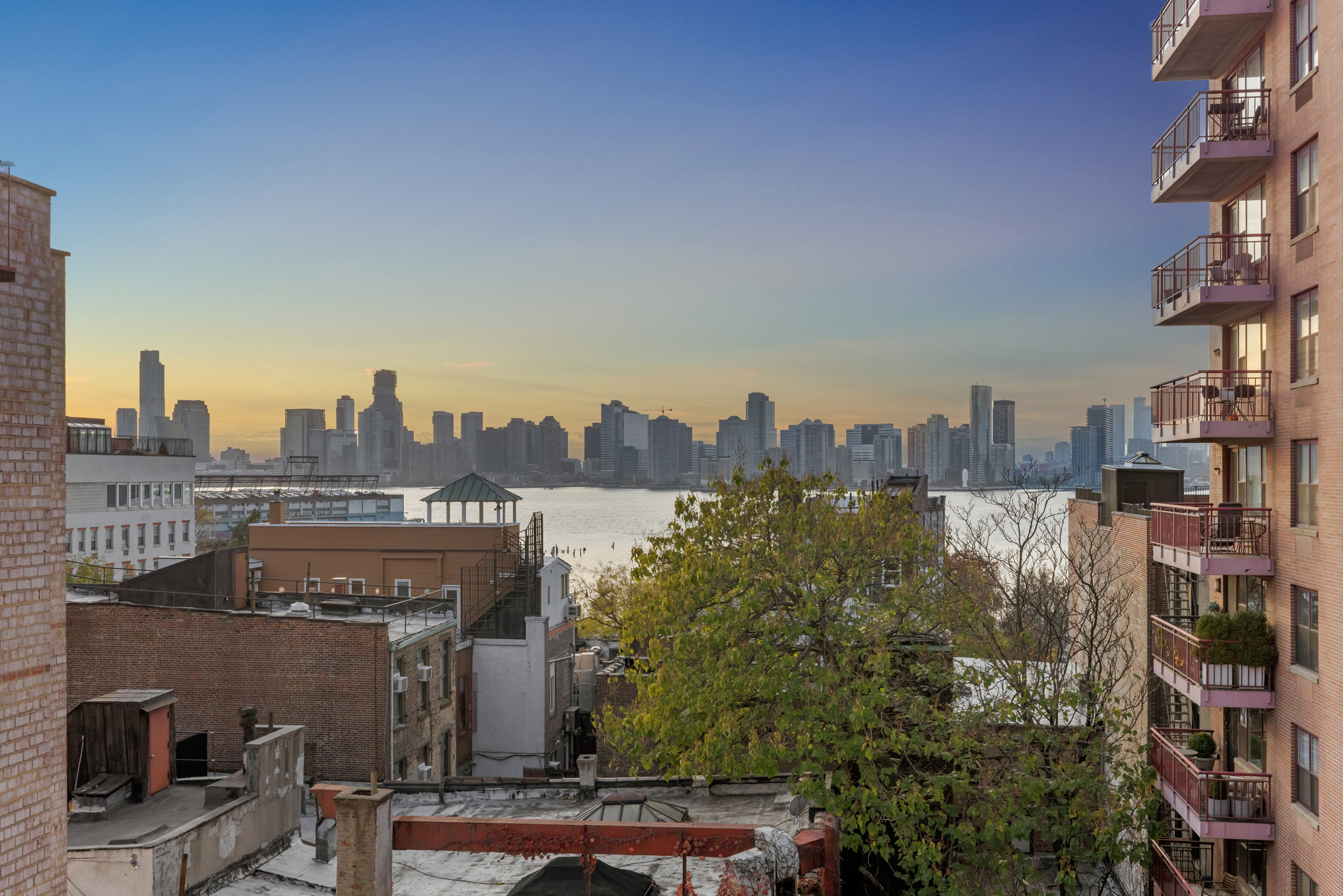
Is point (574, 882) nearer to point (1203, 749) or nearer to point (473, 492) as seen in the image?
point (1203, 749)

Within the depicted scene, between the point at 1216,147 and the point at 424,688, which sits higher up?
the point at 1216,147

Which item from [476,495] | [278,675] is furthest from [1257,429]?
[476,495]

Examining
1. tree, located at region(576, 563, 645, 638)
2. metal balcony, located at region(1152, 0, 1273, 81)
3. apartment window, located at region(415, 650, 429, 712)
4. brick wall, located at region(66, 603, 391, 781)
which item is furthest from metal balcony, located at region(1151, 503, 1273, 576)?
tree, located at region(576, 563, 645, 638)

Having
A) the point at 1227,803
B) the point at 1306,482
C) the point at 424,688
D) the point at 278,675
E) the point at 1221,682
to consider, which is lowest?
the point at 1227,803

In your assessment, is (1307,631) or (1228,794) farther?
(1228,794)

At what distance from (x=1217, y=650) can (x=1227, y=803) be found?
3.94 metres

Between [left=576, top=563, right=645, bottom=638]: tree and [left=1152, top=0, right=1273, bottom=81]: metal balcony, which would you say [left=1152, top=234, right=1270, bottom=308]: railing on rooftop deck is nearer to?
[left=1152, top=0, right=1273, bottom=81]: metal balcony

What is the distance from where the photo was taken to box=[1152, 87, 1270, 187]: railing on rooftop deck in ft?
76.1

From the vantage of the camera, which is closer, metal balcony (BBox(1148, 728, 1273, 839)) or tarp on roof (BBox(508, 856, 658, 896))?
tarp on roof (BBox(508, 856, 658, 896))

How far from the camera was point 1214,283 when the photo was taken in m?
24.9

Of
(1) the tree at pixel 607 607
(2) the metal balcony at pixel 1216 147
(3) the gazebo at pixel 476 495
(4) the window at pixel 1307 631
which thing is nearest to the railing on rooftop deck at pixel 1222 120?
(2) the metal balcony at pixel 1216 147

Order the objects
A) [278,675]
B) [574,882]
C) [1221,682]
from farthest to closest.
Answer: [278,675] → [1221,682] → [574,882]

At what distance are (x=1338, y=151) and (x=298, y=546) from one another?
4579 cm

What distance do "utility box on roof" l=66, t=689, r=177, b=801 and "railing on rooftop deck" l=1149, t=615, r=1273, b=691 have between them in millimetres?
23767
